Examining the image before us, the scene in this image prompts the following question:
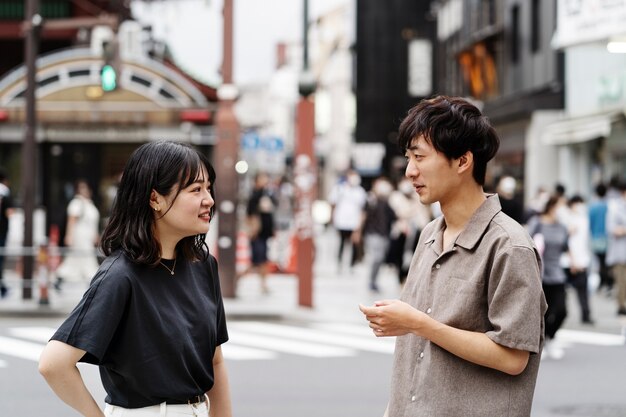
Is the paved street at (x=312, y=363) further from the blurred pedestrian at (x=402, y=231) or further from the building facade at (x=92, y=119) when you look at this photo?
the building facade at (x=92, y=119)

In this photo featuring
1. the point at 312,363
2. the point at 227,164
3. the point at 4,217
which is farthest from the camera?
the point at 4,217

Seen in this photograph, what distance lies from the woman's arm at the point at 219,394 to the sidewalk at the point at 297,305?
40.8 feet

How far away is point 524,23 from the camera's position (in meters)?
33.6

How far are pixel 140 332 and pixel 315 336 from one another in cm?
1114

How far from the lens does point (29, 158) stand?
17672 mm

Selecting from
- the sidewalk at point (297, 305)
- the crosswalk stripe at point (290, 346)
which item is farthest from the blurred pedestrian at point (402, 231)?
the crosswalk stripe at point (290, 346)

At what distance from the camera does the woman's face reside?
3.56 metres

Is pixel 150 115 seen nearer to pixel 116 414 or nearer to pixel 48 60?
pixel 48 60

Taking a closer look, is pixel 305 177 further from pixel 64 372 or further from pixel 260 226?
pixel 64 372

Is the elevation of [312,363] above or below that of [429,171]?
below

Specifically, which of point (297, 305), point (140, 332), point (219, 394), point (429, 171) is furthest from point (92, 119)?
point (429, 171)

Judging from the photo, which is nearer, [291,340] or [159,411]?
[159,411]

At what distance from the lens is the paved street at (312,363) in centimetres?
970

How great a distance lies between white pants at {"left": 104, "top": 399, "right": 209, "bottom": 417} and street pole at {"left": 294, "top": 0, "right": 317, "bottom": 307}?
44.2 ft
